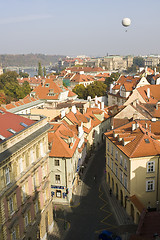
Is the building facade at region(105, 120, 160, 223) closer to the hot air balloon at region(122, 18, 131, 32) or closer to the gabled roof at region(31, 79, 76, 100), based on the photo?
the hot air balloon at region(122, 18, 131, 32)

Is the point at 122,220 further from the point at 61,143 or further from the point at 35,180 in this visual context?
the point at 35,180

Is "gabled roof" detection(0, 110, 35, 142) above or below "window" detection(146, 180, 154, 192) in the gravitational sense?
above

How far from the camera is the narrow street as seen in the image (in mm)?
35656

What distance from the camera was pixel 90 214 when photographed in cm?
3975

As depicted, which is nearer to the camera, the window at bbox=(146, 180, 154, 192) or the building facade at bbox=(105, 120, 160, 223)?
the building facade at bbox=(105, 120, 160, 223)

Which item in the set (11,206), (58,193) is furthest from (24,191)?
(58,193)

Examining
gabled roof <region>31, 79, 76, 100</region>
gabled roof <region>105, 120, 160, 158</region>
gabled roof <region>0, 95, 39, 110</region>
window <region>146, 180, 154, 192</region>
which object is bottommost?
window <region>146, 180, 154, 192</region>

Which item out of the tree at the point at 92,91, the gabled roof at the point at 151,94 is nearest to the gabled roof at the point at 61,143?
the gabled roof at the point at 151,94

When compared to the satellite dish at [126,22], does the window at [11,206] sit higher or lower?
lower

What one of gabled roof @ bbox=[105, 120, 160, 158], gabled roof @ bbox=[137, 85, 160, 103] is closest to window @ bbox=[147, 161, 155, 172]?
gabled roof @ bbox=[105, 120, 160, 158]

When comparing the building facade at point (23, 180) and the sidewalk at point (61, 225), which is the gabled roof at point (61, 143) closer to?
the building facade at point (23, 180)

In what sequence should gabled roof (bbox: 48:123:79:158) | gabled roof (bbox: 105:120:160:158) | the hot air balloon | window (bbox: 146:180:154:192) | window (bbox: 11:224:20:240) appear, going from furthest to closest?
the hot air balloon, gabled roof (bbox: 48:123:79:158), window (bbox: 146:180:154:192), gabled roof (bbox: 105:120:160:158), window (bbox: 11:224:20:240)

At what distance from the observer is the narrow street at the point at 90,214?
117 ft

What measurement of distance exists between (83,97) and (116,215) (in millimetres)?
73754
